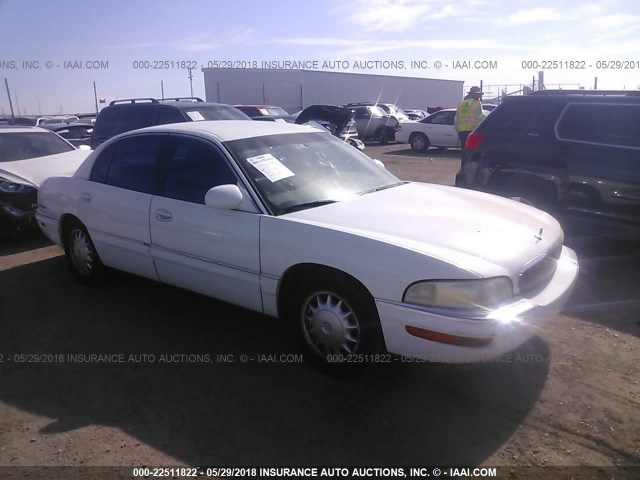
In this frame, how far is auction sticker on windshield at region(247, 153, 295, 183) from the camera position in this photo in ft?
11.6

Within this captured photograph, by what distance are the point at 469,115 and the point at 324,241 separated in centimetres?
992

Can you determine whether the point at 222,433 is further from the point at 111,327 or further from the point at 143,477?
the point at 111,327

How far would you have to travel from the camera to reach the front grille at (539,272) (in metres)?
2.93

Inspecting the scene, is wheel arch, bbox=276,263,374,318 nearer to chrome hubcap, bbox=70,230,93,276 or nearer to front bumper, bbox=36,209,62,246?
chrome hubcap, bbox=70,230,93,276

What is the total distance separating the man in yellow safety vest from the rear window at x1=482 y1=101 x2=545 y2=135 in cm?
596

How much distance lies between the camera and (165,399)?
3088 millimetres

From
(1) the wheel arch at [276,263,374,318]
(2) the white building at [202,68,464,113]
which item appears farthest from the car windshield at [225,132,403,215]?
(2) the white building at [202,68,464,113]

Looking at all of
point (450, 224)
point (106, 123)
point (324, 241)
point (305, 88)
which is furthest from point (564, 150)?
point (305, 88)

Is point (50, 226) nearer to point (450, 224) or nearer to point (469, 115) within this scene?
point (450, 224)

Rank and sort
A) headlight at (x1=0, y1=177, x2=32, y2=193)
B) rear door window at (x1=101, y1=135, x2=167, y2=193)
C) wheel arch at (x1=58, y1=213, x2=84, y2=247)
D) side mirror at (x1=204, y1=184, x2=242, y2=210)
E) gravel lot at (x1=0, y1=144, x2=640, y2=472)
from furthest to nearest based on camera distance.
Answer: headlight at (x1=0, y1=177, x2=32, y2=193), wheel arch at (x1=58, y1=213, x2=84, y2=247), rear door window at (x1=101, y1=135, x2=167, y2=193), side mirror at (x1=204, y1=184, x2=242, y2=210), gravel lot at (x1=0, y1=144, x2=640, y2=472)

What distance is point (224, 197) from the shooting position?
3.31 m

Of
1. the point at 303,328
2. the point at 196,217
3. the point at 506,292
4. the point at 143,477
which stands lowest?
the point at 143,477

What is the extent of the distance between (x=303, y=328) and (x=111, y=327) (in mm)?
1701

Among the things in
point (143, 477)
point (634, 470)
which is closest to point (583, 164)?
point (634, 470)
